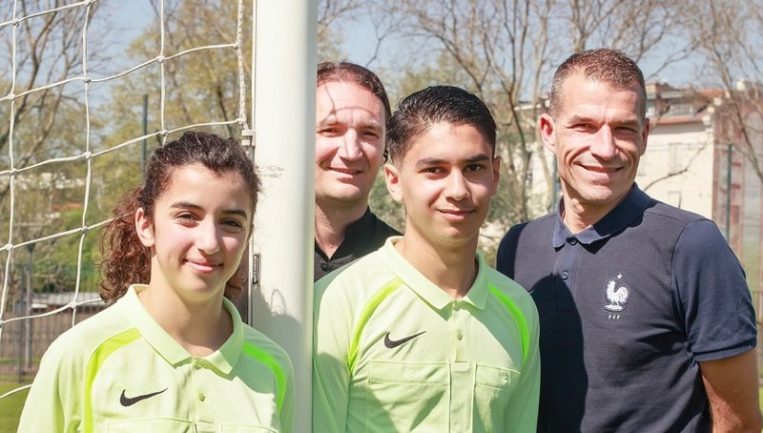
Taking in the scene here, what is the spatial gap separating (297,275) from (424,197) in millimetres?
344

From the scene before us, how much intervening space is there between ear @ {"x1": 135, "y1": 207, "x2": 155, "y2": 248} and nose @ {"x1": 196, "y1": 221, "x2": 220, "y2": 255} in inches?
4.7

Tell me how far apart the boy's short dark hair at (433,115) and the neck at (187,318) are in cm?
57

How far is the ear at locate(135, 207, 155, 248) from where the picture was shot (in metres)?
2.00

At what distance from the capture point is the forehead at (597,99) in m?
2.38

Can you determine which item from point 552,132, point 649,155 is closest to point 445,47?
point 649,155

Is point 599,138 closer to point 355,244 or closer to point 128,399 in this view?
point 355,244

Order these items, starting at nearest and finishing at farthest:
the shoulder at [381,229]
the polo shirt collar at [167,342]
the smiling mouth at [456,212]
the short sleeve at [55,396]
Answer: the short sleeve at [55,396], the polo shirt collar at [167,342], the smiling mouth at [456,212], the shoulder at [381,229]

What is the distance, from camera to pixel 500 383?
2.20 metres

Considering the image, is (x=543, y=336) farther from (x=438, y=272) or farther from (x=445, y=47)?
(x=445, y=47)

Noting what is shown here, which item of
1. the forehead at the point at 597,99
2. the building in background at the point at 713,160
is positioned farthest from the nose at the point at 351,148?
the building in background at the point at 713,160

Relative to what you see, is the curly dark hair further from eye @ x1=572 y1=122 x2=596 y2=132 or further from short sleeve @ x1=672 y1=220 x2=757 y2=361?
short sleeve @ x1=672 y1=220 x2=757 y2=361

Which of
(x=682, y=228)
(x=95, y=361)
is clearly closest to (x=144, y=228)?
(x=95, y=361)

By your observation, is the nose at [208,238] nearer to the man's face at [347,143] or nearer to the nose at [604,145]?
the man's face at [347,143]

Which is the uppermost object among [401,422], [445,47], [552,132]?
[445,47]
